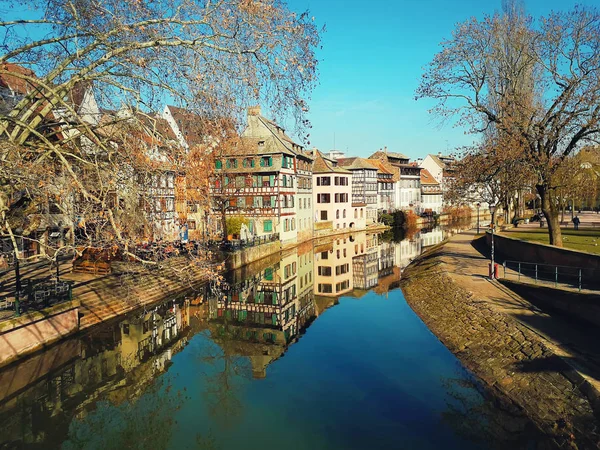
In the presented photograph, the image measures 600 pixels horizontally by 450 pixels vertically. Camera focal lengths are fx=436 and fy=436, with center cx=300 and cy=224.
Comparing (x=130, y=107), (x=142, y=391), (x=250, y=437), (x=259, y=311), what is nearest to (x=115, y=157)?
(x=130, y=107)

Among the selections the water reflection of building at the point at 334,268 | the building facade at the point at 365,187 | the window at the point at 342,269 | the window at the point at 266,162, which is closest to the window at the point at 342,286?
the water reflection of building at the point at 334,268

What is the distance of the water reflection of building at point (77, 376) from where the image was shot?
10609mm

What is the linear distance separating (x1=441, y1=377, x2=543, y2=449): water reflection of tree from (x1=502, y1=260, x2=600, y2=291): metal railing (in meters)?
5.78

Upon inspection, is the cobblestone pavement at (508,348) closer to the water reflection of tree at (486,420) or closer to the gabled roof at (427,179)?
the water reflection of tree at (486,420)

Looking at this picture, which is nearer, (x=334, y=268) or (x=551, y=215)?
(x=551, y=215)

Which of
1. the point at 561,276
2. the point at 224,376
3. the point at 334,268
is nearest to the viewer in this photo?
the point at 224,376

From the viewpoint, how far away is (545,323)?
14.1 meters

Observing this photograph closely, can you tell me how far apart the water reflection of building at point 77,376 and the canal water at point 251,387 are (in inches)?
1.6

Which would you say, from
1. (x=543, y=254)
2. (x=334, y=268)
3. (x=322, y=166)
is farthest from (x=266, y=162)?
(x=543, y=254)

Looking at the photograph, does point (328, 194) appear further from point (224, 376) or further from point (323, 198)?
point (224, 376)

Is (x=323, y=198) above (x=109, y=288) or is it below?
above

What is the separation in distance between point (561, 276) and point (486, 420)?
994 cm

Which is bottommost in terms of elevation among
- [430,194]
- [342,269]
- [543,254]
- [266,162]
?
[342,269]

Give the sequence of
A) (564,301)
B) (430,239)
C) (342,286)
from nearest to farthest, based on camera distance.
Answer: (564,301) < (342,286) < (430,239)
